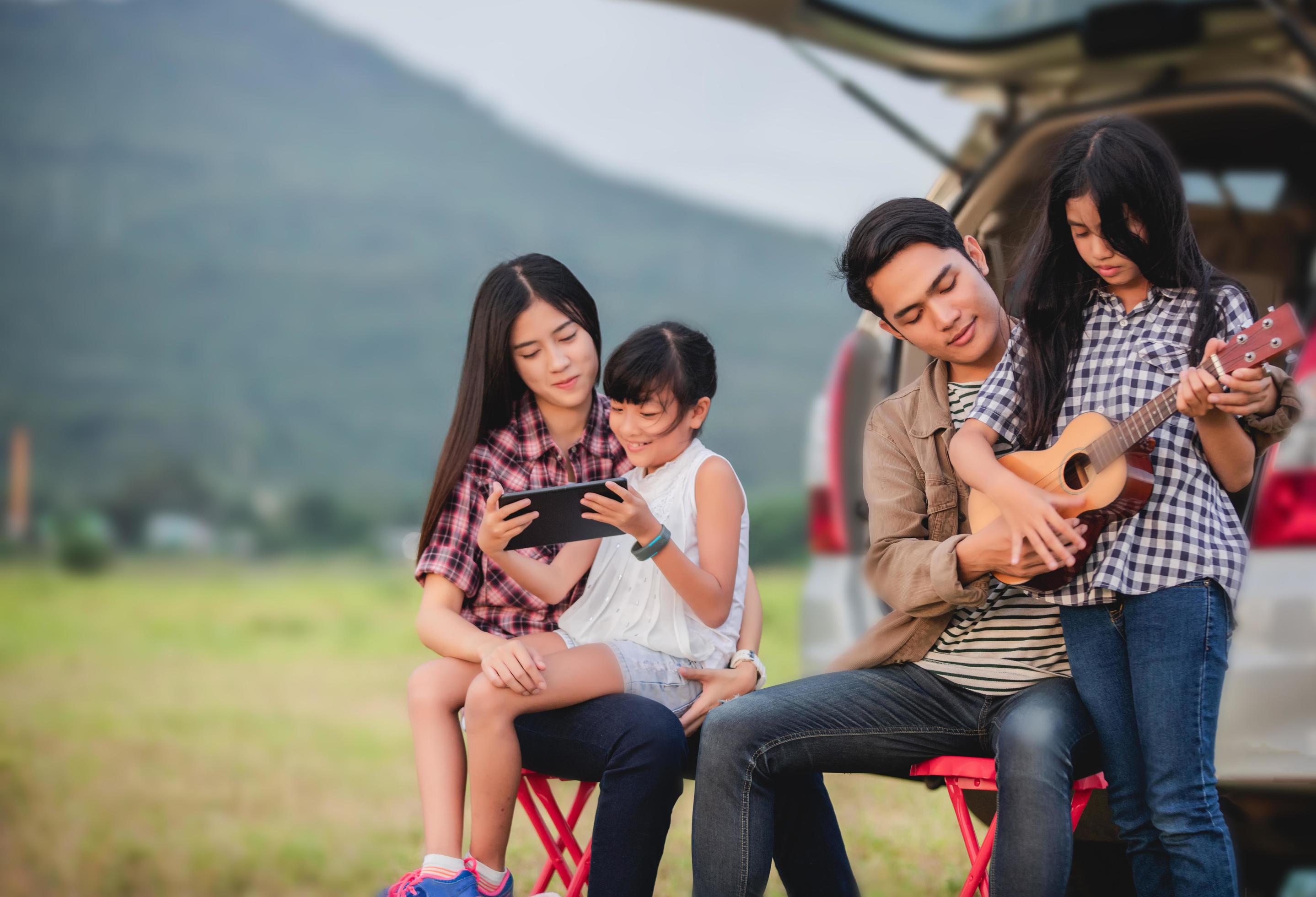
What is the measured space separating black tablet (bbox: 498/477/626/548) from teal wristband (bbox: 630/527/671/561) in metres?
0.05

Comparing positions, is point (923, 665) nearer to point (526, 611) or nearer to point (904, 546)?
point (904, 546)

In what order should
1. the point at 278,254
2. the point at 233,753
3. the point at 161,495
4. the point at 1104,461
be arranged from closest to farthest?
the point at 1104,461, the point at 233,753, the point at 161,495, the point at 278,254

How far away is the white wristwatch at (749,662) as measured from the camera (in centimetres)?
182

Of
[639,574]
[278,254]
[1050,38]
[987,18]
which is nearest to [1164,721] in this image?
[639,574]

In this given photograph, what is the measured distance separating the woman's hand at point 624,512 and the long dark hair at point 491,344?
1.13ft

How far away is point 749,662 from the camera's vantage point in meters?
1.82

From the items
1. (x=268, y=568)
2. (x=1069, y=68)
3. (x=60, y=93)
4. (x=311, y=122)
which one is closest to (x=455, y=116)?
(x=311, y=122)

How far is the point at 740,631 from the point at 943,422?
0.50m

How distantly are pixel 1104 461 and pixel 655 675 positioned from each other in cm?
72

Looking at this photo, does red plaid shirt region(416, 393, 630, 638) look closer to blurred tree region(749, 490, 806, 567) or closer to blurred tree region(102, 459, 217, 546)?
blurred tree region(749, 490, 806, 567)

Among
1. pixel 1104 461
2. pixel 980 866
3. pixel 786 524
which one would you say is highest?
pixel 1104 461

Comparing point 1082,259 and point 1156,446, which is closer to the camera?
point 1156,446

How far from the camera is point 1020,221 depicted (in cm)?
186

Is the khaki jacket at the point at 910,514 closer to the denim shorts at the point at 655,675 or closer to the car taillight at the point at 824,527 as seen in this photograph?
the denim shorts at the point at 655,675
